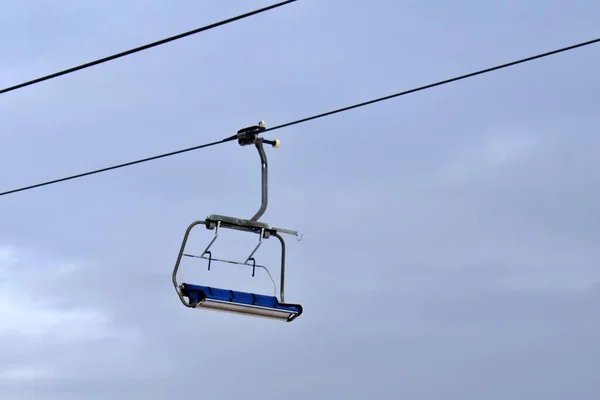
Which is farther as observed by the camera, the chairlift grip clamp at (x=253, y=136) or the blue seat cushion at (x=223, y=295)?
the chairlift grip clamp at (x=253, y=136)

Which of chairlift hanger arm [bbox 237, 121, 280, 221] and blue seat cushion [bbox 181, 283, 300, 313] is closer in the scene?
blue seat cushion [bbox 181, 283, 300, 313]

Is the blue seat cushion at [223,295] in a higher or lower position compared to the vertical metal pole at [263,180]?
lower

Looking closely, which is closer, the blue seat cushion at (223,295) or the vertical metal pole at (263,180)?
the blue seat cushion at (223,295)

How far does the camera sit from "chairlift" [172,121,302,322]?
1410 centimetres

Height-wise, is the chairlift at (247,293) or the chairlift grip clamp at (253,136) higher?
the chairlift grip clamp at (253,136)

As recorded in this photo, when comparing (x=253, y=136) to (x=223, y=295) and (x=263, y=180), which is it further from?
(x=223, y=295)

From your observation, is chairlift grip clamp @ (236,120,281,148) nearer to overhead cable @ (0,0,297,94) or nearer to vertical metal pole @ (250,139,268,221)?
vertical metal pole @ (250,139,268,221)

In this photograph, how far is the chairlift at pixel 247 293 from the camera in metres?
14.1

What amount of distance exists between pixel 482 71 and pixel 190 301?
4055mm

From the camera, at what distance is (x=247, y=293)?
1423 cm

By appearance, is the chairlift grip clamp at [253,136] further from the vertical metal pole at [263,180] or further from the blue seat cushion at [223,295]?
the blue seat cushion at [223,295]

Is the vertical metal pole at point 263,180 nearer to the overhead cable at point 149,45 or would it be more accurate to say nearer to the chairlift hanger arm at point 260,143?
the chairlift hanger arm at point 260,143

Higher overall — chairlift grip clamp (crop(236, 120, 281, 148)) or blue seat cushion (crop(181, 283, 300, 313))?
chairlift grip clamp (crop(236, 120, 281, 148))

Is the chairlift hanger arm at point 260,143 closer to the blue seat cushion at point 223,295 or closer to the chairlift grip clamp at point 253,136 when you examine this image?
the chairlift grip clamp at point 253,136
